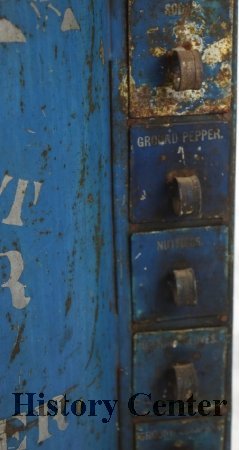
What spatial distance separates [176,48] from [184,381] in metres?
0.64

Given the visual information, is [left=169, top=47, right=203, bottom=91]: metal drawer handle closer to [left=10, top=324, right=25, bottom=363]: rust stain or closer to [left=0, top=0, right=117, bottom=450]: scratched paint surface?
[left=0, top=0, right=117, bottom=450]: scratched paint surface

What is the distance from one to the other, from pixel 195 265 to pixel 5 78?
529mm

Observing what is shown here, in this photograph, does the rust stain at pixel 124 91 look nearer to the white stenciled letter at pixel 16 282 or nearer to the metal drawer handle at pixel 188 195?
the metal drawer handle at pixel 188 195

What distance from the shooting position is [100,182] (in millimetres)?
1387

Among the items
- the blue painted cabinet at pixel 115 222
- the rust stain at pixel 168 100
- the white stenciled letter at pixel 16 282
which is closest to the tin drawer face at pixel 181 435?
the blue painted cabinet at pixel 115 222

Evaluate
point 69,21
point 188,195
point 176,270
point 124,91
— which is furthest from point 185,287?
point 69,21

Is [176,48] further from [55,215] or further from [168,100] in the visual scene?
[55,215]

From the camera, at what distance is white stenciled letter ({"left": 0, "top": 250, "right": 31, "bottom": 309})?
134 centimetres

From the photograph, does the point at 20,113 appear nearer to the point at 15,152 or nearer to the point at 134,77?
the point at 15,152

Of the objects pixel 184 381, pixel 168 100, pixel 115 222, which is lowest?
pixel 184 381

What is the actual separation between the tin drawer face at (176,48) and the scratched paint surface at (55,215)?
2.6 inches

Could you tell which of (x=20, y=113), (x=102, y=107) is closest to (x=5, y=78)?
(x=20, y=113)

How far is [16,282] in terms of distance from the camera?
4.44ft

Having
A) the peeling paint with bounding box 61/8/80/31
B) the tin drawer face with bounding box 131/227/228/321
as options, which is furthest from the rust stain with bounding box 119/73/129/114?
the tin drawer face with bounding box 131/227/228/321
